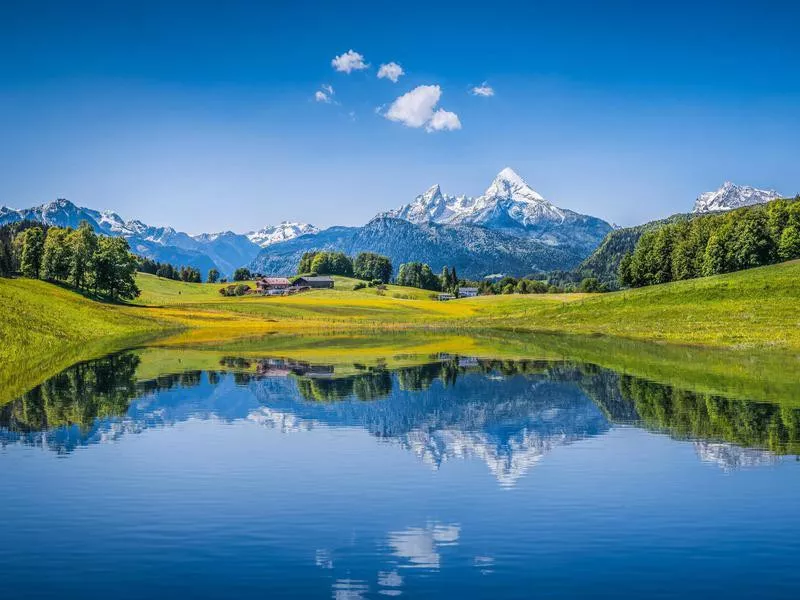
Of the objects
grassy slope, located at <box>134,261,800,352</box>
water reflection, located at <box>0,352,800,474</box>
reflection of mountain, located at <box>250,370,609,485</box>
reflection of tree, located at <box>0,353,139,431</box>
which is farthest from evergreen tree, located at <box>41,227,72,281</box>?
reflection of mountain, located at <box>250,370,609,485</box>

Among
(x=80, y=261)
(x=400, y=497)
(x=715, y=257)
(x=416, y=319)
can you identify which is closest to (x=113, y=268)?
(x=80, y=261)

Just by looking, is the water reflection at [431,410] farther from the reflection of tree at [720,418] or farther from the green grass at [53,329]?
the green grass at [53,329]

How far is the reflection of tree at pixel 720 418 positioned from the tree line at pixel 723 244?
360 feet

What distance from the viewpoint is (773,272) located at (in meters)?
115

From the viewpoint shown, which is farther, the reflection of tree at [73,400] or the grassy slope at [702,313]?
the grassy slope at [702,313]

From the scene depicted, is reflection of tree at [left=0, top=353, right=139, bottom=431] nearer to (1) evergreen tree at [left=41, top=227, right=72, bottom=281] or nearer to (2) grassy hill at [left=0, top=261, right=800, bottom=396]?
(2) grassy hill at [left=0, top=261, right=800, bottom=396]

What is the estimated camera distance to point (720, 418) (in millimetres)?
34062

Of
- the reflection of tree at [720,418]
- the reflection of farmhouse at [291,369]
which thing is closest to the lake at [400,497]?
the reflection of tree at [720,418]

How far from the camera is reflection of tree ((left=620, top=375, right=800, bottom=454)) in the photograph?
96.5ft

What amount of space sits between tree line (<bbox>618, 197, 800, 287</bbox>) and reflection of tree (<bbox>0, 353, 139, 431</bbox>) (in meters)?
121

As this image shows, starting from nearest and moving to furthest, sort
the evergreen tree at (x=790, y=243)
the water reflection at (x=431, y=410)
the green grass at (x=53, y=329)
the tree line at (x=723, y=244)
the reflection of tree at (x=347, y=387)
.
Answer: the water reflection at (x=431, y=410) < the reflection of tree at (x=347, y=387) < the green grass at (x=53, y=329) < the evergreen tree at (x=790, y=243) < the tree line at (x=723, y=244)

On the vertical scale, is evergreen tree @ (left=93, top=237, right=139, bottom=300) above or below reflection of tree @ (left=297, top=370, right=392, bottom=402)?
above

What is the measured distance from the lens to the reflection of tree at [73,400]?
3378 cm

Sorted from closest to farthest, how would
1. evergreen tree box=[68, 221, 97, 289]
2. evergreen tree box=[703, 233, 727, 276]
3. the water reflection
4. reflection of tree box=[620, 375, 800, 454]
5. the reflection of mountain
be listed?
the reflection of mountain
the water reflection
reflection of tree box=[620, 375, 800, 454]
evergreen tree box=[68, 221, 97, 289]
evergreen tree box=[703, 233, 727, 276]
